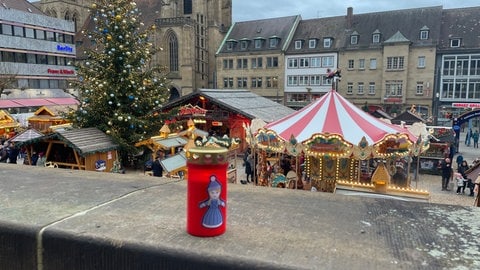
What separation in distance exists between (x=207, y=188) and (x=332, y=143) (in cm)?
1071

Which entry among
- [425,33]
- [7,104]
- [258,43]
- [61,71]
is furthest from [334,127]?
[61,71]

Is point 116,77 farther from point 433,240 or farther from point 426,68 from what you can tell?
point 426,68

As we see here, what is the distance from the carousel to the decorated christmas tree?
527 centimetres

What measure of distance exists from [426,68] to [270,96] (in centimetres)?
1869

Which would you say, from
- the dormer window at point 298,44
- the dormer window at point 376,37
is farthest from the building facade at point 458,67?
the dormer window at point 298,44

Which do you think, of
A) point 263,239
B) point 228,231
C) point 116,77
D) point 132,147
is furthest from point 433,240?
point 116,77

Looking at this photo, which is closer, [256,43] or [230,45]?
[256,43]

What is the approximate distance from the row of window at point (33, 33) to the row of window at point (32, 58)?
1979 mm

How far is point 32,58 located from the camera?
40969mm

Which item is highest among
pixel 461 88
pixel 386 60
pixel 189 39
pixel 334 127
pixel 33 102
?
pixel 189 39

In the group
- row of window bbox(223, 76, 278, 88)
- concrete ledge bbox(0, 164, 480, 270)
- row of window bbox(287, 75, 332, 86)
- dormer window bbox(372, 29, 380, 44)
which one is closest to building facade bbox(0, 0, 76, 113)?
row of window bbox(223, 76, 278, 88)

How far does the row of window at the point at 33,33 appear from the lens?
124 ft

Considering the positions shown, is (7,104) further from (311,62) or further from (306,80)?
(311,62)

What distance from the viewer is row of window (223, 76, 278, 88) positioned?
48219 mm
